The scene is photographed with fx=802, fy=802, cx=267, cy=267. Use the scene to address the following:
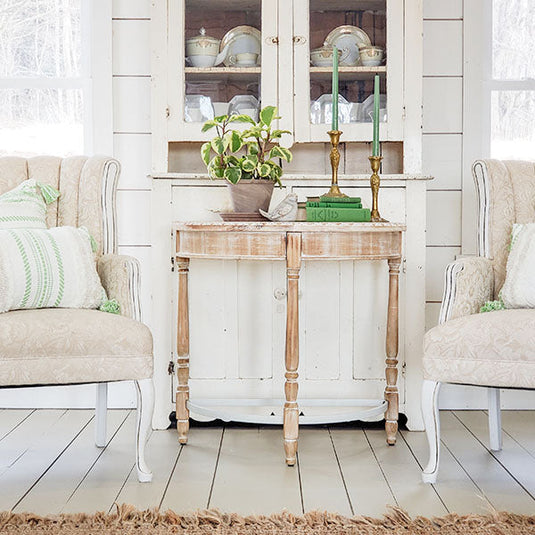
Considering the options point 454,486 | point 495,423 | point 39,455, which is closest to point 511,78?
point 495,423

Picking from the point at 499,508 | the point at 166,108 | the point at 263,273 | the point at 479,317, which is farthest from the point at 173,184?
the point at 499,508

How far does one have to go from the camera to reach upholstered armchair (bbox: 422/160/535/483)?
205 centimetres

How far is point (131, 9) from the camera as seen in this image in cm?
307

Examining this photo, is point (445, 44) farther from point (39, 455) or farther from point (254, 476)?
point (39, 455)

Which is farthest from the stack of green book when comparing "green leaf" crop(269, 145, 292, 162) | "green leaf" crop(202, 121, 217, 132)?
"green leaf" crop(202, 121, 217, 132)

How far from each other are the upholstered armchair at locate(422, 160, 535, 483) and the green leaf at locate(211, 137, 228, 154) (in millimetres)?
822

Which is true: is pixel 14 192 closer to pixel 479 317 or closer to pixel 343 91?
pixel 343 91

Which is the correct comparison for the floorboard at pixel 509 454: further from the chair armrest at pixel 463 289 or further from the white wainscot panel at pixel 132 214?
the white wainscot panel at pixel 132 214

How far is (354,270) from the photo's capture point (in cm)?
281

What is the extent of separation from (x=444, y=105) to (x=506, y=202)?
2.17ft

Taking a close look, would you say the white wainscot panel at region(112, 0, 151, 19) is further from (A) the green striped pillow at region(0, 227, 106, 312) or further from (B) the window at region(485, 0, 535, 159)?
(B) the window at region(485, 0, 535, 159)

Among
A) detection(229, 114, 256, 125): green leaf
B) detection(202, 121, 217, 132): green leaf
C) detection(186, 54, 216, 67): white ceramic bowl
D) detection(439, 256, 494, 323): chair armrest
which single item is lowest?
detection(439, 256, 494, 323): chair armrest

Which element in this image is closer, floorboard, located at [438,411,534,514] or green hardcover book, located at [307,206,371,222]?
floorboard, located at [438,411,534,514]

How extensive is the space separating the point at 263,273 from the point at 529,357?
1.06 meters
